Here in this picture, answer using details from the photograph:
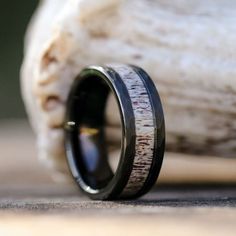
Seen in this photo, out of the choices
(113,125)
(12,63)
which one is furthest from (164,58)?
(12,63)

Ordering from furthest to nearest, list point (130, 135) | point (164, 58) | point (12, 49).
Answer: point (12, 49) < point (164, 58) < point (130, 135)

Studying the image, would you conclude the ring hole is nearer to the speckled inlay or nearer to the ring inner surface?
the ring inner surface

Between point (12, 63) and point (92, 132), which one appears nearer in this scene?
point (92, 132)

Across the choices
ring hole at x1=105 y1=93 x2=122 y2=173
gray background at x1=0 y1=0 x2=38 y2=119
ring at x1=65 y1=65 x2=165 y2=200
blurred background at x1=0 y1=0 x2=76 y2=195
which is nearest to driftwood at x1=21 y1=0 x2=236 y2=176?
ring hole at x1=105 y1=93 x2=122 y2=173

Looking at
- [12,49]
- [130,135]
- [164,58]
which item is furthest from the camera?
[12,49]

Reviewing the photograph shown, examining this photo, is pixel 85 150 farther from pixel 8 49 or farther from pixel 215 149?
pixel 8 49

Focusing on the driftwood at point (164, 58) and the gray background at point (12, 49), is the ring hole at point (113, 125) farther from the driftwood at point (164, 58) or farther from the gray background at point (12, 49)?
the gray background at point (12, 49)

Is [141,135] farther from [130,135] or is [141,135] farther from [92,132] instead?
[92,132]
